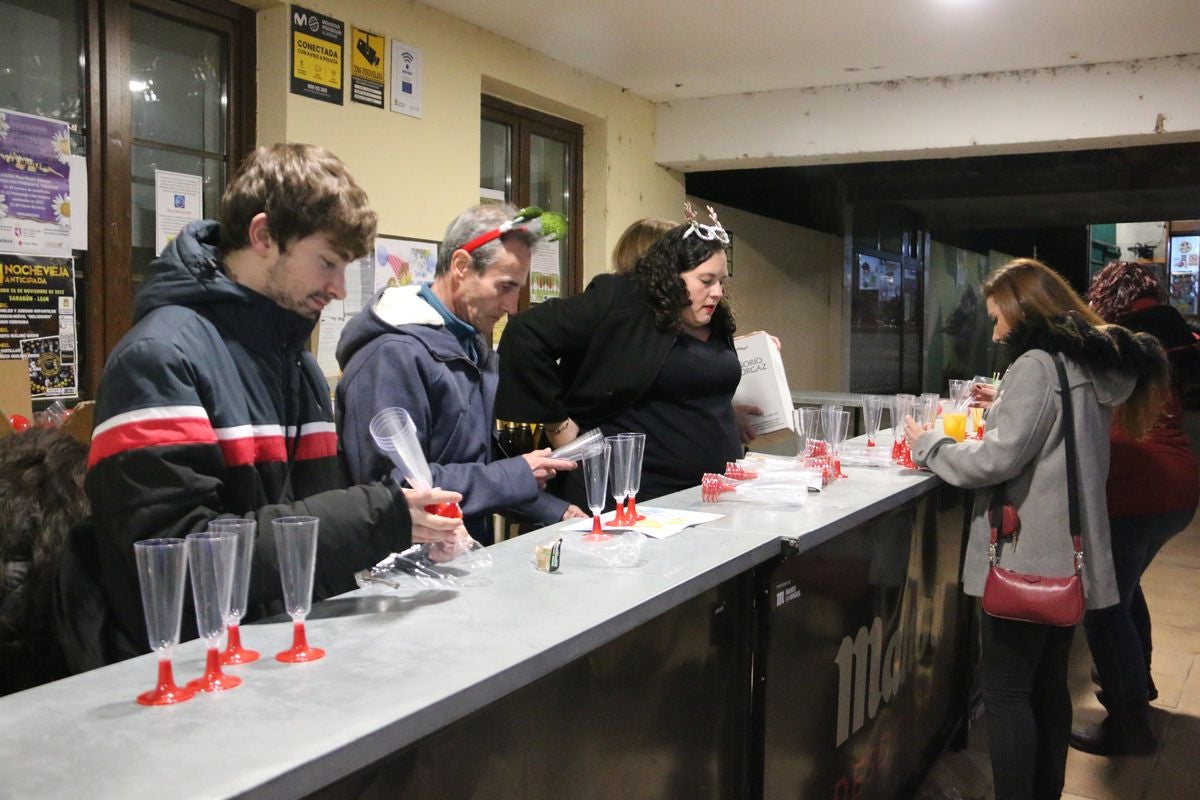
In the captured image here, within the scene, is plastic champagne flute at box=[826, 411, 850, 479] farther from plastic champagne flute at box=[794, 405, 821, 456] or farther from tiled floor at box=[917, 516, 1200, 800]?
tiled floor at box=[917, 516, 1200, 800]

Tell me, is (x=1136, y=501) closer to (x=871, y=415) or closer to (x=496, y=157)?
(x=871, y=415)

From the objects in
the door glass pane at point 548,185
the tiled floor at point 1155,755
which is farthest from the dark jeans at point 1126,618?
the door glass pane at point 548,185

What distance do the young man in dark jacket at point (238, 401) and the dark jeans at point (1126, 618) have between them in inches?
97.4

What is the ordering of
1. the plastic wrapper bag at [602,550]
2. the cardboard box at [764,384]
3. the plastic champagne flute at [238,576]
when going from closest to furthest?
the plastic champagne flute at [238,576], the plastic wrapper bag at [602,550], the cardboard box at [764,384]

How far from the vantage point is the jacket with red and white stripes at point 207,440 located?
117cm

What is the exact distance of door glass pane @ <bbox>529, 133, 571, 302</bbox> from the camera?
17.6ft

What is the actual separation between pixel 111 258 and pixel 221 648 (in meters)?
2.54

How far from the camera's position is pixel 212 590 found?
1031 mm

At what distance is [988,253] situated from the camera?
10.4 m

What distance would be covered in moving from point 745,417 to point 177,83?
2.39m

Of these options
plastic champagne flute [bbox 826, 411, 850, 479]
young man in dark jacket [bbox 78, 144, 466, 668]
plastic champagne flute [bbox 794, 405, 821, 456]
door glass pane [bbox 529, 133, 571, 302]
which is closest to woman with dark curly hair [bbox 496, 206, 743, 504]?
plastic champagne flute [bbox 794, 405, 821, 456]

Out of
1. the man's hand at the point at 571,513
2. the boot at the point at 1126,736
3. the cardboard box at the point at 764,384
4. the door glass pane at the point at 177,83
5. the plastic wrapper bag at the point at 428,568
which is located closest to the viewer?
the plastic wrapper bag at the point at 428,568

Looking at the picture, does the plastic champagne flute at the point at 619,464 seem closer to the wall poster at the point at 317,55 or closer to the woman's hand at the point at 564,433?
the woman's hand at the point at 564,433

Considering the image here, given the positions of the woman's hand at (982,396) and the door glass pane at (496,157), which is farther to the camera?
the door glass pane at (496,157)
